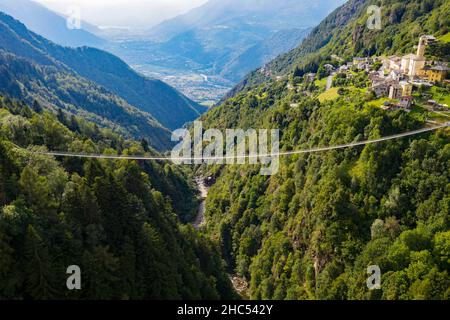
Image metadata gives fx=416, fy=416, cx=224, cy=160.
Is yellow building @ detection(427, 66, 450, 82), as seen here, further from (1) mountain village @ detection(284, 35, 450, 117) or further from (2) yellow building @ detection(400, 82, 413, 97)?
(2) yellow building @ detection(400, 82, 413, 97)

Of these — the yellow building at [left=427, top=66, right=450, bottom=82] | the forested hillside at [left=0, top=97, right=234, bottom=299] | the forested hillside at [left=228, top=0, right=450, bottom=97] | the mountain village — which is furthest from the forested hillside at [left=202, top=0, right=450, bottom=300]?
the forested hillside at [left=228, top=0, right=450, bottom=97]

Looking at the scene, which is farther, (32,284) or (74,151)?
(74,151)

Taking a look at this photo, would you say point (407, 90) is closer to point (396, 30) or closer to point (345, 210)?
point (345, 210)

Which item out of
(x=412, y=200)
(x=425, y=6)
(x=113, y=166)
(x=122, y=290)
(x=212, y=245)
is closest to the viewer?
(x=122, y=290)

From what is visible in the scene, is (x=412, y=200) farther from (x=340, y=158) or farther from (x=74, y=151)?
(x=74, y=151)

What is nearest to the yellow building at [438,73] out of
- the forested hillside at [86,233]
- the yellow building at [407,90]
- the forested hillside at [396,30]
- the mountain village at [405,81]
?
the mountain village at [405,81]

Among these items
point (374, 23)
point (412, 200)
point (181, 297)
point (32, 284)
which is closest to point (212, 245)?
point (181, 297)

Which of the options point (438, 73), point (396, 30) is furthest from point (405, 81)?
point (396, 30)
